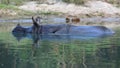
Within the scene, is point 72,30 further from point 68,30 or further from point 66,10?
point 66,10

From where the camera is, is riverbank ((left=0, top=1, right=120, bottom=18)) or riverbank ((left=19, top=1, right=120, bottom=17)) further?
riverbank ((left=19, top=1, right=120, bottom=17))

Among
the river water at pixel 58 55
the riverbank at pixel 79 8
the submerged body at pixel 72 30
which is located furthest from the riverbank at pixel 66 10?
the river water at pixel 58 55

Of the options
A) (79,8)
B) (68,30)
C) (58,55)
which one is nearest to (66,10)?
(79,8)

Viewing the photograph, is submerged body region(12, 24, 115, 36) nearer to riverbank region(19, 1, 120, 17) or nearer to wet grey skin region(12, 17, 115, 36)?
wet grey skin region(12, 17, 115, 36)

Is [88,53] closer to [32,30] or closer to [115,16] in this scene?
[32,30]

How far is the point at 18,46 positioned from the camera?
15.6 metres

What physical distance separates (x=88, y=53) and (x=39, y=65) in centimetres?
245

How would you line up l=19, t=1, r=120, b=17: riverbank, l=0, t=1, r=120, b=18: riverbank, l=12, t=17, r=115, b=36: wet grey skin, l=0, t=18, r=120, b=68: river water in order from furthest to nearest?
1. l=19, t=1, r=120, b=17: riverbank
2. l=0, t=1, r=120, b=18: riverbank
3. l=12, t=17, r=115, b=36: wet grey skin
4. l=0, t=18, r=120, b=68: river water

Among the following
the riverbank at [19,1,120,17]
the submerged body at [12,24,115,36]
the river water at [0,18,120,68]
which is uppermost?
the river water at [0,18,120,68]

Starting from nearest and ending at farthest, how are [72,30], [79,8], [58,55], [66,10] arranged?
1. [58,55]
2. [72,30]
3. [66,10]
4. [79,8]

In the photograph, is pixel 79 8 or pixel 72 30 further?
pixel 79 8

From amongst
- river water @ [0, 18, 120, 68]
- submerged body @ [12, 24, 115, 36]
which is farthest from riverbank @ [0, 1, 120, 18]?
river water @ [0, 18, 120, 68]

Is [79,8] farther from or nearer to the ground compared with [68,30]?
nearer to the ground

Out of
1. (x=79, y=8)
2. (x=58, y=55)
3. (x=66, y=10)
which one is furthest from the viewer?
(x=79, y=8)
